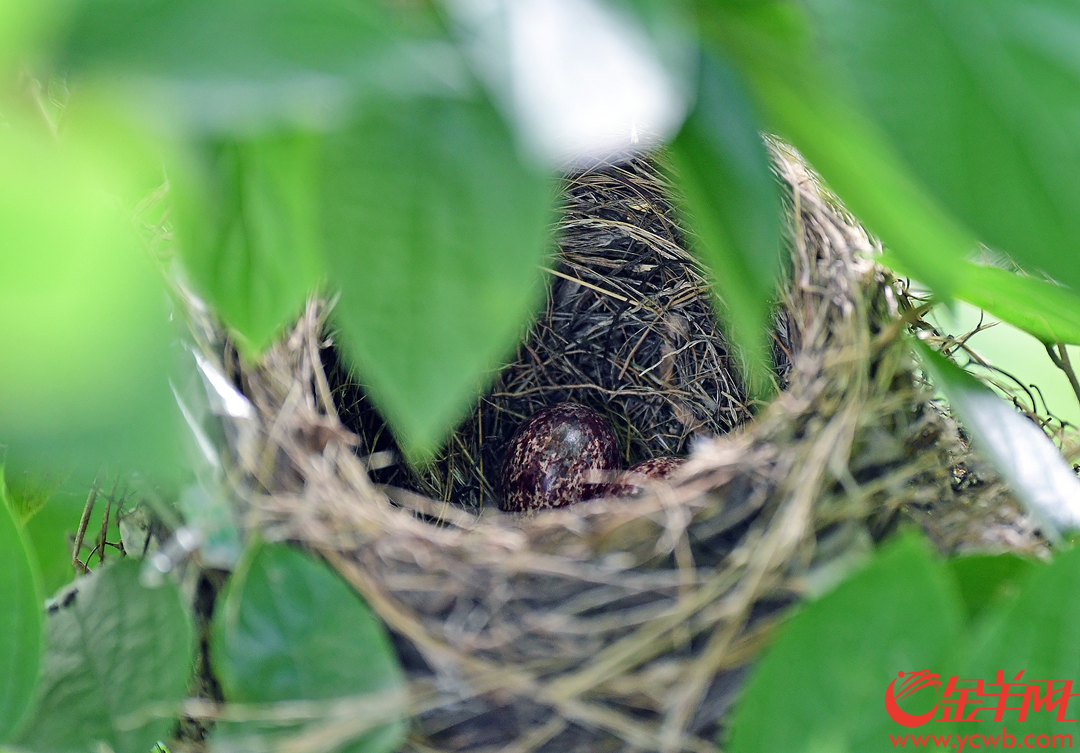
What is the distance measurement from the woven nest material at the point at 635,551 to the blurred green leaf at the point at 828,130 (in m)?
0.25

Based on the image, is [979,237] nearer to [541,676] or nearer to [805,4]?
[805,4]

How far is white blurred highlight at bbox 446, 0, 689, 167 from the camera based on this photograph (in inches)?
3.2

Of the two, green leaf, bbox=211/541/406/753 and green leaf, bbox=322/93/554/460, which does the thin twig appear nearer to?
green leaf, bbox=211/541/406/753

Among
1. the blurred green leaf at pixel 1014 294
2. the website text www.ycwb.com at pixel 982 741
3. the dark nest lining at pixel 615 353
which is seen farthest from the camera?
the dark nest lining at pixel 615 353

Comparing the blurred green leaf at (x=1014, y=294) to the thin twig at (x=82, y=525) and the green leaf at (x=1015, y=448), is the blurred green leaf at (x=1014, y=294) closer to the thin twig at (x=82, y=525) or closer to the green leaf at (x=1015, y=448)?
the green leaf at (x=1015, y=448)

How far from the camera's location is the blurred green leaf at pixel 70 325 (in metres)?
0.07

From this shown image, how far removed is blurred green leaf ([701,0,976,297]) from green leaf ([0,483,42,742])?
0.20m

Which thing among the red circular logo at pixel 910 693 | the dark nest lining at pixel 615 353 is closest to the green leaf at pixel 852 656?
the red circular logo at pixel 910 693

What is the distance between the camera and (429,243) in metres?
0.10

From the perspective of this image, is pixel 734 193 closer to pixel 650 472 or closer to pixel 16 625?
pixel 16 625

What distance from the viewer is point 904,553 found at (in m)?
0.16

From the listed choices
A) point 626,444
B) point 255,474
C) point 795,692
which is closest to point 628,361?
point 626,444

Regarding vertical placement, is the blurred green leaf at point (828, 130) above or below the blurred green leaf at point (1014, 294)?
above

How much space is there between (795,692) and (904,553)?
0.04m
